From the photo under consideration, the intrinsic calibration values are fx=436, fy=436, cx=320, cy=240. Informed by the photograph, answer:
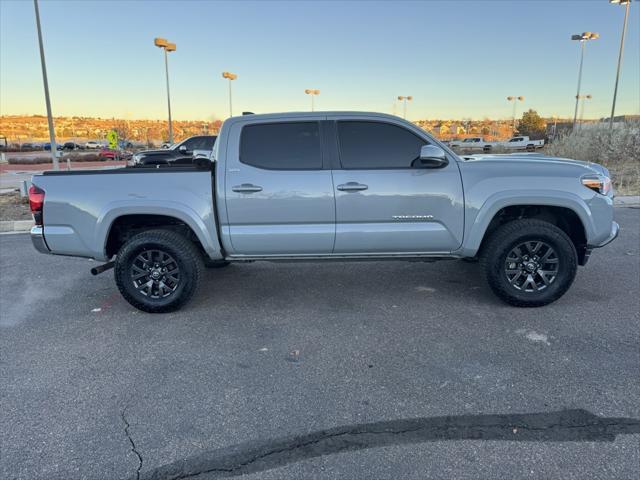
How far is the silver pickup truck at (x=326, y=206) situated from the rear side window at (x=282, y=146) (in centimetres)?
1

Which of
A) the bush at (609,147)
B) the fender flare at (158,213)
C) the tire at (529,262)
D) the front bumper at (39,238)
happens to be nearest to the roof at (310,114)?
the fender flare at (158,213)

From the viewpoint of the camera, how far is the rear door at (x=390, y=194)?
4234 mm

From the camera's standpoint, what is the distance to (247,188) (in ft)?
13.8

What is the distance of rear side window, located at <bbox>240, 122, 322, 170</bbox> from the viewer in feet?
14.2

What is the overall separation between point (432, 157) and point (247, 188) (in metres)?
1.77

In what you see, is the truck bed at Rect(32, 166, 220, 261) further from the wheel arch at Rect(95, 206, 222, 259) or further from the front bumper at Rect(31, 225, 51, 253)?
the front bumper at Rect(31, 225, 51, 253)

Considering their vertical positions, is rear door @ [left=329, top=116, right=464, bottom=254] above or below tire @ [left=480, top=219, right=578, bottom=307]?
above

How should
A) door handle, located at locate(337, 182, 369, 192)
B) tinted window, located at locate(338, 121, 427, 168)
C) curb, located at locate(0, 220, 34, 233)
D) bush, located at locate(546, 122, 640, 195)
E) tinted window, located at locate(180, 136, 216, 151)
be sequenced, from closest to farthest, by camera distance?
door handle, located at locate(337, 182, 369, 192)
tinted window, located at locate(338, 121, 427, 168)
curb, located at locate(0, 220, 34, 233)
tinted window, located at locate(180, 136, 216, 151)
bush, located at locate(546, 122, 640, 195)

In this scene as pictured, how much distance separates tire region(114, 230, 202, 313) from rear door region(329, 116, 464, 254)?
1505 mm

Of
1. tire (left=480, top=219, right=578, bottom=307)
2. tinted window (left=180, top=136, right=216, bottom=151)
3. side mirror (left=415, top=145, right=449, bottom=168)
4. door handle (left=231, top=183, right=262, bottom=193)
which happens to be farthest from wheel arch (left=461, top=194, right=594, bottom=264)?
tinted window (left=180, top=136, right=216, bottom=151)

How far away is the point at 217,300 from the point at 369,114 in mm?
2584

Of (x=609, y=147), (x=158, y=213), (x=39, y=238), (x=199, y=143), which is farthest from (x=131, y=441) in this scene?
(x=609, y=147)

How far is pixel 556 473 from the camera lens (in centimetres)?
224

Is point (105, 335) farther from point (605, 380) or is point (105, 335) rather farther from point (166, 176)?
point (605, 380)
